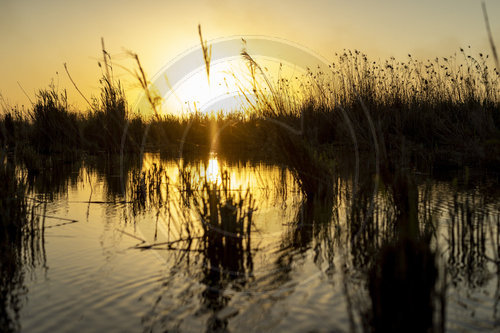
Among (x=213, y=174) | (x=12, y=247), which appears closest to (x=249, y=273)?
(x=12, y=247)

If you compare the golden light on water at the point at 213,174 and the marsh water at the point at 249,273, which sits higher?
the golden light on water at the point at 213,174

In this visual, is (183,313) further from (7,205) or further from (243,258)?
(7,205)

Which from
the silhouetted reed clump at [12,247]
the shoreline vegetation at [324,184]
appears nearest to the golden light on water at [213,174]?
the shoreline vegetation at [324,184]

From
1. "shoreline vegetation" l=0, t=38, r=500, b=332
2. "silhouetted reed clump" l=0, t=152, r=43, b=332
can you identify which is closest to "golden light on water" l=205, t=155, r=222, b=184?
"shoreline vegetation" l=0, t=38, r=500, b=332

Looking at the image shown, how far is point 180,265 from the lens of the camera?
3119 millimetres

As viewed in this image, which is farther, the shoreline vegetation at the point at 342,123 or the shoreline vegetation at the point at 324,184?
the shoreline vegetation at the point at 342,123

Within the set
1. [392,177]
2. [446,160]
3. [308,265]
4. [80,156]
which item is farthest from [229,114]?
[308,265]

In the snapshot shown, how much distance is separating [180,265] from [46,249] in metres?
1.29

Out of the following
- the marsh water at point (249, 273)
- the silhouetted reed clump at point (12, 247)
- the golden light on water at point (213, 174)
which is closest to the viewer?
the marsh water at point (249, 273)

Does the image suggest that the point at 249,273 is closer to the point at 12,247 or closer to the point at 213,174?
the point at 12,247

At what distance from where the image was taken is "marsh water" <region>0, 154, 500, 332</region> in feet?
7.30

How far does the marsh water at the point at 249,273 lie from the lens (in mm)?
2227

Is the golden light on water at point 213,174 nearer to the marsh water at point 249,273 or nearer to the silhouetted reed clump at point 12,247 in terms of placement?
the marsh water at point 249,273

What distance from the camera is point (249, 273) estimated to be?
2.96 metres
